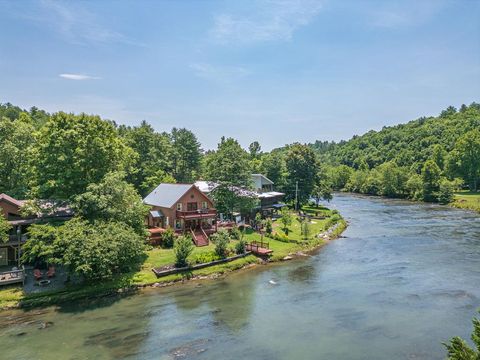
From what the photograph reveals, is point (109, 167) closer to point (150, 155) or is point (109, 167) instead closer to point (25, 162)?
point (25, 162)

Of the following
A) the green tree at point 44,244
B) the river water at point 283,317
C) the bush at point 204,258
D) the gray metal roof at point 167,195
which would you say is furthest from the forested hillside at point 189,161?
the river water at point 283,317

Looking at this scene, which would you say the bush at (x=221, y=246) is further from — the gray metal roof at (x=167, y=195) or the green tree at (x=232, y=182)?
the green tree at (x=232, y=182)

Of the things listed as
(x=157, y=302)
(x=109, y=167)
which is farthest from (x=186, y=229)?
(x=157, y=302)

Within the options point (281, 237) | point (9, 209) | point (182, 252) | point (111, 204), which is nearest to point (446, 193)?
point (281, 237)

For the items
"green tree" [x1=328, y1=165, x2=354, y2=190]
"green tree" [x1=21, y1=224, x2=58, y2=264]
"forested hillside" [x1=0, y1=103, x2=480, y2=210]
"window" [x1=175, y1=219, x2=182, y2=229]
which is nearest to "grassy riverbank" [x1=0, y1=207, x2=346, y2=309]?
"green tree" [x1=21, y1=224, x2=58, y2=264]

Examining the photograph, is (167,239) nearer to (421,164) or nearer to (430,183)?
(430,183)

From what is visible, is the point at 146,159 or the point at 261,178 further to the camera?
the point at 261,178

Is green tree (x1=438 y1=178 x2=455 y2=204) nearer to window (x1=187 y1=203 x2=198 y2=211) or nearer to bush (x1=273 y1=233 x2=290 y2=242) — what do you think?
bush (x1=273 y1=233 x2=290 y2=242)
